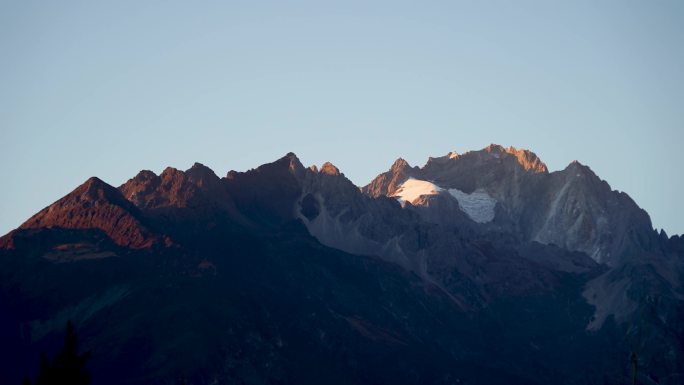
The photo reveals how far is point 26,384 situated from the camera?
12875cm

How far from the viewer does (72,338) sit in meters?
128

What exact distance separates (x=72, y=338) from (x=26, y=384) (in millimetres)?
6118

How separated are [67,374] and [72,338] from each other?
10.4 feet

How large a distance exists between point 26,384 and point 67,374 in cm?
432

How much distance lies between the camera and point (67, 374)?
418 feet
